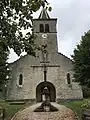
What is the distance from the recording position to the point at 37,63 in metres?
27.0

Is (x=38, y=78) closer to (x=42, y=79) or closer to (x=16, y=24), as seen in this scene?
(x=42, y=79)

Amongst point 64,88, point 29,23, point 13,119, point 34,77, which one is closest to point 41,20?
point 34,77

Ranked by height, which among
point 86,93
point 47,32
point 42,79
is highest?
point 47,32

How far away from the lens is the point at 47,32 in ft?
97.7

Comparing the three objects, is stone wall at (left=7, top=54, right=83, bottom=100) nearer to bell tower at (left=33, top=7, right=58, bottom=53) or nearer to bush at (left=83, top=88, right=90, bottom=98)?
bell tower at (left=33, top=7, right=58, bottom=53)

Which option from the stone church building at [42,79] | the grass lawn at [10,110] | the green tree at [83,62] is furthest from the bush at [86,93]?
the grass lawn at [10,110]

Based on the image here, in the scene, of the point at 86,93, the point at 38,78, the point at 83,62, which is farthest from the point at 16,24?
the point at 86,93

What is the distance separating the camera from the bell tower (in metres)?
28.5

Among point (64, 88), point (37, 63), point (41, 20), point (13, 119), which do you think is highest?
point (41, 20)

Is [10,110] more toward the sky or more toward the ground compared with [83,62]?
more toward the ground

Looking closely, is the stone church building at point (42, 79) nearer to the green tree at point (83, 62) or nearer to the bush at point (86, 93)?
the bush at point (86, 93)

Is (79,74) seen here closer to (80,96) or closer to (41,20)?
(80,96)

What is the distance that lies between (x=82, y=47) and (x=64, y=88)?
27.3ft

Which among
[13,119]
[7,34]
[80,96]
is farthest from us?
[80,96]
